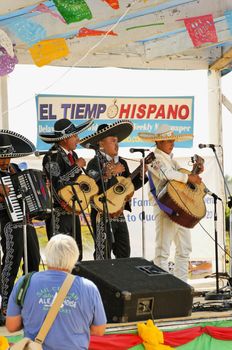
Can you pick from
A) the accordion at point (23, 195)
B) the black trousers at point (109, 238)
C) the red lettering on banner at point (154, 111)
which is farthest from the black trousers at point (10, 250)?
the red lettering on banner at point (154, 111)

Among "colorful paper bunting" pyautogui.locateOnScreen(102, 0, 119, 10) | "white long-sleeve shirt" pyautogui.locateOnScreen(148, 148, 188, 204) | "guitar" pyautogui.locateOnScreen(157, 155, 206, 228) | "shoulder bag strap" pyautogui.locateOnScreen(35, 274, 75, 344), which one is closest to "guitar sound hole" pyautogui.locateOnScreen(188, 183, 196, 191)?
"guitar" pyautogui.locateOnScreen(157, 155, 206, 228)

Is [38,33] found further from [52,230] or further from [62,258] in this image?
[62,258]

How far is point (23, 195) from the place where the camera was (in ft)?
20.4

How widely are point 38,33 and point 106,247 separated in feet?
7.94

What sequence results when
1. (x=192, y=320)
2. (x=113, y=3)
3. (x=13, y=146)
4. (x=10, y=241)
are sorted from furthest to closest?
1. (x=113, y=3)
2. (x=13, y=146)
3. (x=10, y=241)
4. (x=192, y=320)

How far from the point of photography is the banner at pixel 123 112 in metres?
8.76

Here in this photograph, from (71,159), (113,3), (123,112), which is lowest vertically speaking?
(71,159)

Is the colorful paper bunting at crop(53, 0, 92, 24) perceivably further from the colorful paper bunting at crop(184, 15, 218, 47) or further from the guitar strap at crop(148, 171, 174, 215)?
the guitar strap at crop(148, 171, 174, 215)

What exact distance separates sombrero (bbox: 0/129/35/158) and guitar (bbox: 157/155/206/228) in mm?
1691

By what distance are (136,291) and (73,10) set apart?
3.28 metres

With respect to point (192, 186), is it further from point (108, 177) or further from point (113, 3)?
point (113, 3)

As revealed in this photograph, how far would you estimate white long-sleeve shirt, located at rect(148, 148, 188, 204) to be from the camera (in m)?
7.66

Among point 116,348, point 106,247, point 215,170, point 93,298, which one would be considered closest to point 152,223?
point 215,170

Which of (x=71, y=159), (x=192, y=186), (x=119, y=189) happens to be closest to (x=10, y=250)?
(x=71, y=159)
